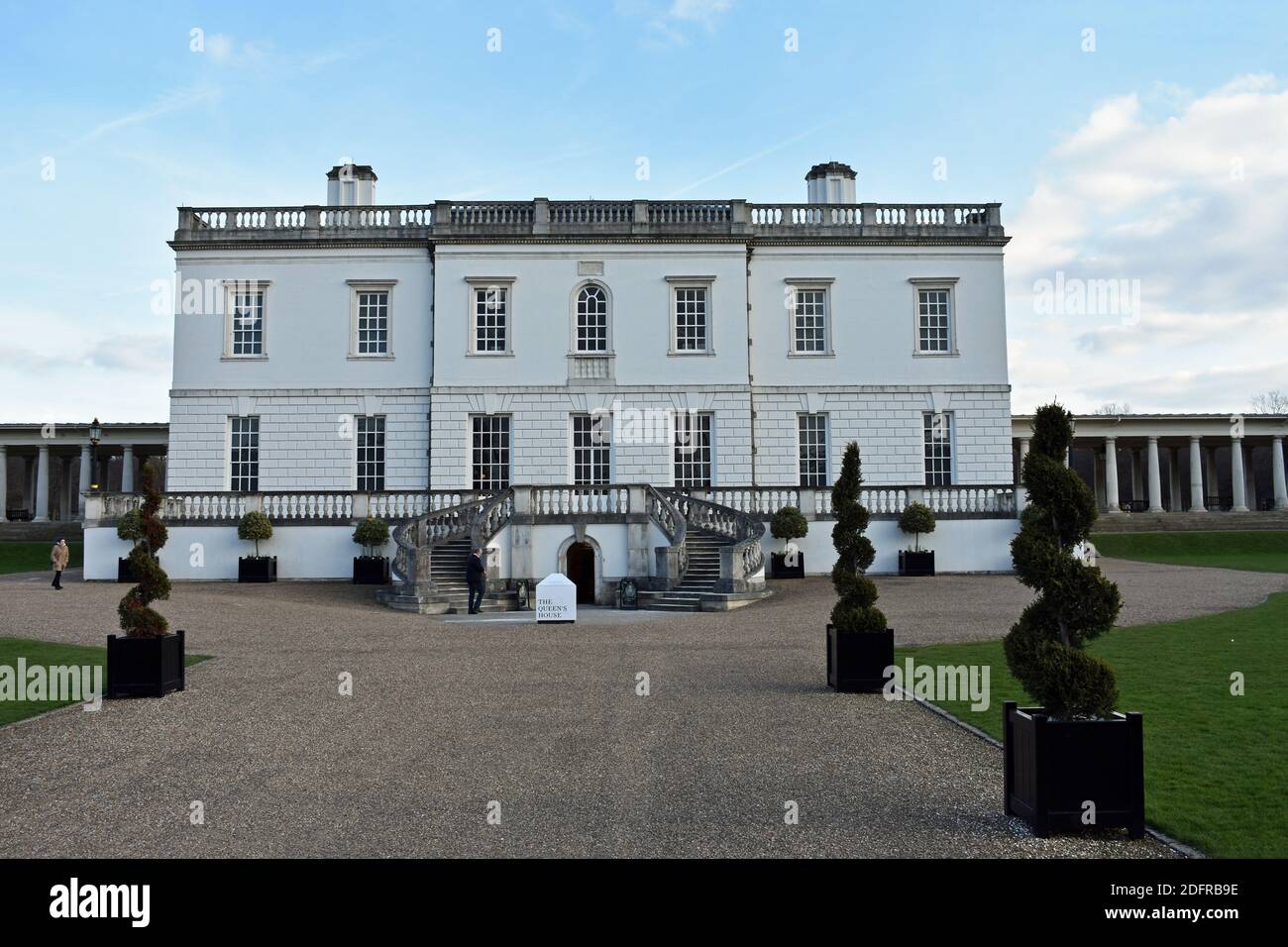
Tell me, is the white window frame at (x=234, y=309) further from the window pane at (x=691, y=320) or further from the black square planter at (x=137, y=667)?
the black square planter at (x=137, y=667)

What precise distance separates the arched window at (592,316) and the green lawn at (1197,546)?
19.5m

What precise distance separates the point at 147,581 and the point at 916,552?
67.6 ft

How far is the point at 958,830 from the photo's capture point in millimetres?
6582

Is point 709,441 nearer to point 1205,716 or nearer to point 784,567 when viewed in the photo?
point 784,567

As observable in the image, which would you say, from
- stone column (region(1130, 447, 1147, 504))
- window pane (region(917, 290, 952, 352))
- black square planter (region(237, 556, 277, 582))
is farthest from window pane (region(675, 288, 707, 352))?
stone column (region(1130, 447, 1147, 504))

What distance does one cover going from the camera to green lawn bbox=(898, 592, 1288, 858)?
6426 millimetres

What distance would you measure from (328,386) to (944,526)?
758 inches

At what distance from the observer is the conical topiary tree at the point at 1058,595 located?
21.6 ft

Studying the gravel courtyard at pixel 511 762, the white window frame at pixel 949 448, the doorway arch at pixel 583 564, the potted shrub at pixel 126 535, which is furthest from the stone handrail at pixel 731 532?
the potted shrub at pixel 126 535

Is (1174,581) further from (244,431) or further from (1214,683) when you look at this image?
(244,431)

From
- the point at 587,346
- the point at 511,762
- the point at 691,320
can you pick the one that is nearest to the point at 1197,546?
the point at 691,320

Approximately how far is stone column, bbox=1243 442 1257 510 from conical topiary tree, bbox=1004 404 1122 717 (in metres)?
58.6

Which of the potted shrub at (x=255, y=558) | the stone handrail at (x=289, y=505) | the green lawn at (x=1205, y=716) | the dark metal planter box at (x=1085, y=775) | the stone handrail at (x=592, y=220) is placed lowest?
the green lawn at (x=1205, y=716)
